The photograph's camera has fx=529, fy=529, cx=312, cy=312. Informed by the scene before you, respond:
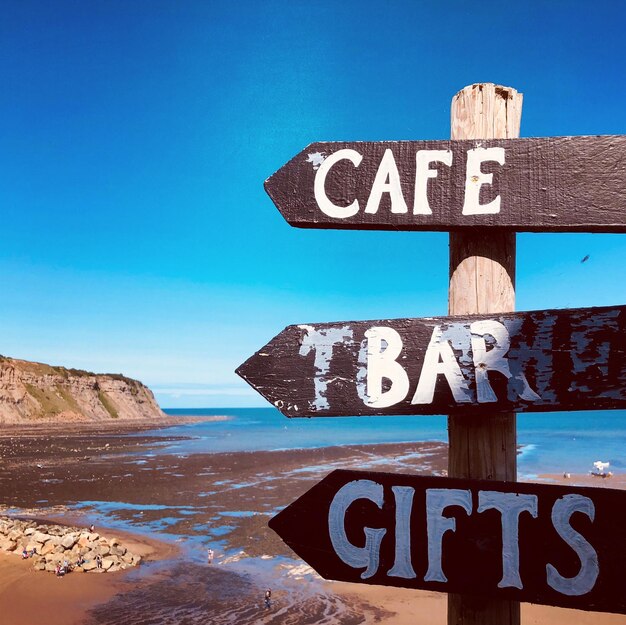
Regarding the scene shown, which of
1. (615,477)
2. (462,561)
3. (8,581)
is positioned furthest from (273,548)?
(615,477)

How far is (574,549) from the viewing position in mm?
1896

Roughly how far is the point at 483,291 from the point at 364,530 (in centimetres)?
109

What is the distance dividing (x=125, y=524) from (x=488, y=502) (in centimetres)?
1789

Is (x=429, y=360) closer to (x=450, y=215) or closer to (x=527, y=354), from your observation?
(x=527, y=354)

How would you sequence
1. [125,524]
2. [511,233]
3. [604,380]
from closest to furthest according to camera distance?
[604,380], [511,233], [125,524]

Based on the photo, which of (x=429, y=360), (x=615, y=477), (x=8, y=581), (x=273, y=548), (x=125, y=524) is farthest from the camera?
(x=615, y=477)

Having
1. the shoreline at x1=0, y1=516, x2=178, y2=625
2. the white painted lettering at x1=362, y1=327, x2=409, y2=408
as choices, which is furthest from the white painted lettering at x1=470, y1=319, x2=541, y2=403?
the shoreline at x1=0, y1=516, x2=178, y2=625

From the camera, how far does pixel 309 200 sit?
2.32 m

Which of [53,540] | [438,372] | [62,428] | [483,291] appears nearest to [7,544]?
[53,540]

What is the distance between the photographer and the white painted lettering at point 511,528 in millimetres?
1939

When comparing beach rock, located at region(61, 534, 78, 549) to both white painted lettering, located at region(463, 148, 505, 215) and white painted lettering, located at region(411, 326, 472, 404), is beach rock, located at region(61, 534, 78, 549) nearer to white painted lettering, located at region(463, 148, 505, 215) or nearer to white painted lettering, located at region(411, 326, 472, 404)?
white painted lettering, located at region(411, 326, 472, 404)

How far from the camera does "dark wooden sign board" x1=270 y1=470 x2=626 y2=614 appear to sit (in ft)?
6.18

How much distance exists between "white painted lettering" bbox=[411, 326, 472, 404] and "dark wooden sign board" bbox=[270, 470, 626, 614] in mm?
324

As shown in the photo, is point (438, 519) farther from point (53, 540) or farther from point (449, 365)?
point (53, 540)
